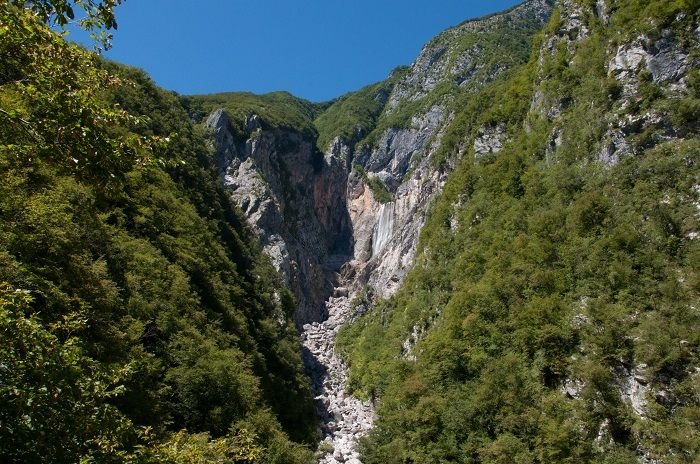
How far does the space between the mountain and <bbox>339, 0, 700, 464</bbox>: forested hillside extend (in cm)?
17

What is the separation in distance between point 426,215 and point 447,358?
128 feet

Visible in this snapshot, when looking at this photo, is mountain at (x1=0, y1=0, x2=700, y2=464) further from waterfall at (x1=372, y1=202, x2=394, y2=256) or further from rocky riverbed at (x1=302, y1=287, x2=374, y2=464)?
waterfall at (x1=372, y1=202, x2=394, y2=256)

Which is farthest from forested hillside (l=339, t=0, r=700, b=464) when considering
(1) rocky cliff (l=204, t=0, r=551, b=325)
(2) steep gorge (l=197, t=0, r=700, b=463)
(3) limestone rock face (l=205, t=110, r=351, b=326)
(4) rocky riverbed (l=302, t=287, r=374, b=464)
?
(3) limestone rock face (l=205, t=110, r=351, b=326)

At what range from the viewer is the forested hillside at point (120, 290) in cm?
530

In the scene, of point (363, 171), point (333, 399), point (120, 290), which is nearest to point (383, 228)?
point (363, 171)

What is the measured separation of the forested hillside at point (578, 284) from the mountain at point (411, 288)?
17cm

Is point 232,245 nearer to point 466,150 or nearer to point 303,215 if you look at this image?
point 466,150

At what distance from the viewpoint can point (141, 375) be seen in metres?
24.3

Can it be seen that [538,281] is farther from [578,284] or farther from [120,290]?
[120,290]

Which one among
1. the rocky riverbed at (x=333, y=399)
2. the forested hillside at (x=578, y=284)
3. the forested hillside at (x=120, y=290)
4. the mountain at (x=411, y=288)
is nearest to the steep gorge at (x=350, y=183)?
the rocky riverbed at (x=333, y=399)

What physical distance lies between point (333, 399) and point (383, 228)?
56.1 m

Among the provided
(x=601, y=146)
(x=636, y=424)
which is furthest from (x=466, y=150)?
(x=636, y=424)

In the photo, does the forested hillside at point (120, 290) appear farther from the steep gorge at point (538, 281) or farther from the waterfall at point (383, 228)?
the waterfall at point (383, 228)

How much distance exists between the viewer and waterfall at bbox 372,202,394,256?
353 ft
